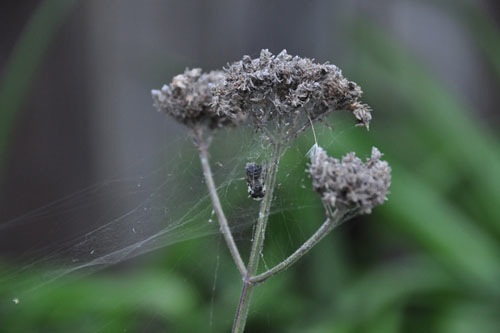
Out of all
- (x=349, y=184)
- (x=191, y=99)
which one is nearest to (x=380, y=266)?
(x=191, y=99)

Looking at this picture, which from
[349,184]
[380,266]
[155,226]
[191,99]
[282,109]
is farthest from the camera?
[380,266]

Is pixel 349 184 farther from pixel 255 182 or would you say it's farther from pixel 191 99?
pixel 191 99

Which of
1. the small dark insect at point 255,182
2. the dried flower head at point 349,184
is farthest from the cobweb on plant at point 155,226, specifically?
the dried flower head at point 349,184

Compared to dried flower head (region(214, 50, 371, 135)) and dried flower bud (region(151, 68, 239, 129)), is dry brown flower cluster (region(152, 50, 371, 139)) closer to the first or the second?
dried flower head (region(214, 50, 371, 135))

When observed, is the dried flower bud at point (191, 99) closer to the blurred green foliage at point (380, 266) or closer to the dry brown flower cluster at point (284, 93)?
the dry brown flower cluster at point (284, 93)

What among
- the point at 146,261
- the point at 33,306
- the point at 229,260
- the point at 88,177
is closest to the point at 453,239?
the point at 229,260

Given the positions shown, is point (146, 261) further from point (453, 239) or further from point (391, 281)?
point (453, 239)
